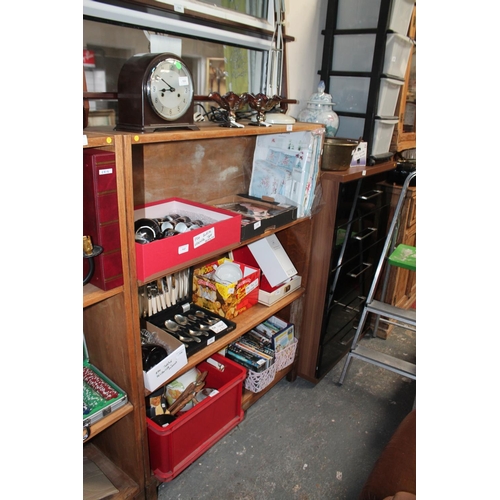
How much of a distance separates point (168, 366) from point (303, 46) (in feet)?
5.71

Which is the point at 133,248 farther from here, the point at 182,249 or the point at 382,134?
the point at 382,134

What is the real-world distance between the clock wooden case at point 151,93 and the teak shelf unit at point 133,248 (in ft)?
0.18

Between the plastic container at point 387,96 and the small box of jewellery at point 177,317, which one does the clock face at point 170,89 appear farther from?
the plastic container at point 387,96

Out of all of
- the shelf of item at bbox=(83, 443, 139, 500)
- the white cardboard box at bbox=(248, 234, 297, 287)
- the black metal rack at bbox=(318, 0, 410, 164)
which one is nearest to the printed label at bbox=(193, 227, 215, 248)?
the white cardboard box at bbox=(248, 234, 297, 287)

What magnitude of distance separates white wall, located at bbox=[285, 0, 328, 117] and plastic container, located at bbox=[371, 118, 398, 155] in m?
0.43

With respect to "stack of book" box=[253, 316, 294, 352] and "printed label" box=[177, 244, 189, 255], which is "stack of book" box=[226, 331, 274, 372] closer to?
"stack of book" box=[253, 316, 294, 352]

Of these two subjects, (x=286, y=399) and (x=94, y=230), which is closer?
(x=94, y=230)

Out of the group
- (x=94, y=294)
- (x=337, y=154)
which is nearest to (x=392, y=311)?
(x=337, y=154)

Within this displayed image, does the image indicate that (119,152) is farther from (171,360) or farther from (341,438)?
(341,438)

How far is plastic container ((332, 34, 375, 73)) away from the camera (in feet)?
6.71

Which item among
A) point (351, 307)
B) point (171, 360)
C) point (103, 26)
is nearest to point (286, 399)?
point (351, 307)

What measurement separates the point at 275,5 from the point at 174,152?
842mm

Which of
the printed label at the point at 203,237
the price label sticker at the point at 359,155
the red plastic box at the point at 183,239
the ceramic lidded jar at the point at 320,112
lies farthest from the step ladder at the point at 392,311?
the printed label at the point at 203,237

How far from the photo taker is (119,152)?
41.3 inches
